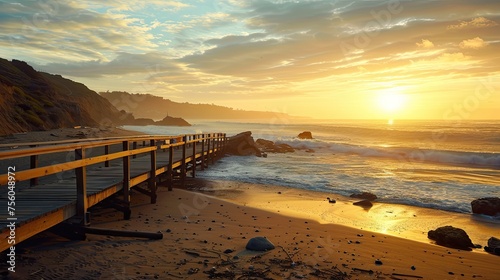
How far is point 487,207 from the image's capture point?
11.3 metres

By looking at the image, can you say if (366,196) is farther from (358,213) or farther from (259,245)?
(259,245)

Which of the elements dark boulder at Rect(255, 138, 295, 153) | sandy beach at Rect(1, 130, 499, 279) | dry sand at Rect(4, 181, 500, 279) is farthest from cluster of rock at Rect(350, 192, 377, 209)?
dark boulder at Rect(255, 138, 295, 153)

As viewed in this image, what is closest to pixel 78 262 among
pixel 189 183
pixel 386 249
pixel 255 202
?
pixel 386 249

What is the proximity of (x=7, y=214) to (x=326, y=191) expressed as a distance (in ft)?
39.4

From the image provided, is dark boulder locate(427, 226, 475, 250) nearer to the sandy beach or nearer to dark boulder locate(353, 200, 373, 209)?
the sandy beach

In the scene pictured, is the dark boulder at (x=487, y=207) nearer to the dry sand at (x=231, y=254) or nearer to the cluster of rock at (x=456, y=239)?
the cluster of rock at (x=456, y=239)

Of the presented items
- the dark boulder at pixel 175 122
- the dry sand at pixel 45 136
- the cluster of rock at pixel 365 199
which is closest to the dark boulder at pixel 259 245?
the cluster of rock at pixel 365 199

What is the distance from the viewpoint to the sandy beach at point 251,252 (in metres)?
4.98

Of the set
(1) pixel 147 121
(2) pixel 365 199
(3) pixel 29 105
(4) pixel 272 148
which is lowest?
(2) pixel 365 199

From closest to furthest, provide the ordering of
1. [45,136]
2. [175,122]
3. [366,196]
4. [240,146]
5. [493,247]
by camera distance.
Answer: [493,247] < [366,196] < [45,136] < [240,146] < [175,122]

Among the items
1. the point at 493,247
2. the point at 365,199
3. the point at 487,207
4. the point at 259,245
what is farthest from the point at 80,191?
the point at 487,207

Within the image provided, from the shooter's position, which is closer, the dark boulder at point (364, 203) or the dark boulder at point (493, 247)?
the dark boulder at point (493, 247)

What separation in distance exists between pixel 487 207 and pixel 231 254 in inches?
381

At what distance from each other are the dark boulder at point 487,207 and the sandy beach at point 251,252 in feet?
2.14
